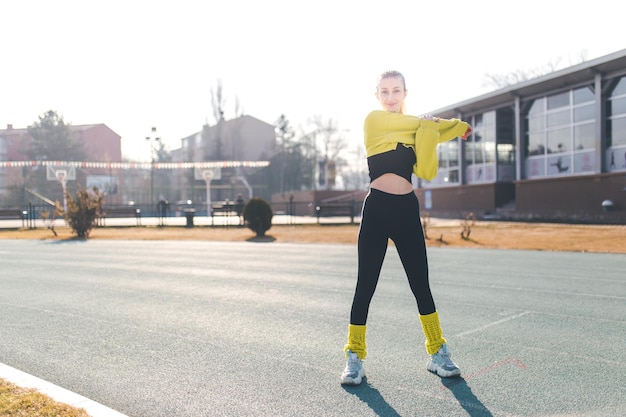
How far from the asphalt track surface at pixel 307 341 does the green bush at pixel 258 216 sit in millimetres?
11369

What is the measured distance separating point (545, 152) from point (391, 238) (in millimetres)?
26867

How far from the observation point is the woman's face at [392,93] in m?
3.71

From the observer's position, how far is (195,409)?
3.26 m

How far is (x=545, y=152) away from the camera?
28016 millimetres

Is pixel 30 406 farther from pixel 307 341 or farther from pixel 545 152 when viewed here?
pixel 545 152

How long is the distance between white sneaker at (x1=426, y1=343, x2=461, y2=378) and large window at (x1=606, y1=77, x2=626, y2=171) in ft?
75.3

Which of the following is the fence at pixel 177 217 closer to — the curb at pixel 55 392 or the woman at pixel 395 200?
the curb at pixel 55 392

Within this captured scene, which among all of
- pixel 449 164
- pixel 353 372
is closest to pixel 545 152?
pixel 449 164

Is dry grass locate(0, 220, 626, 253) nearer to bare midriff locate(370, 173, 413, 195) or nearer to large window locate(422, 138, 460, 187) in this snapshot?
large window locate(422, 138, 460, 187)

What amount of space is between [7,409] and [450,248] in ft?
44.9

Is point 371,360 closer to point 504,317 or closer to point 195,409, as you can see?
point 195,409

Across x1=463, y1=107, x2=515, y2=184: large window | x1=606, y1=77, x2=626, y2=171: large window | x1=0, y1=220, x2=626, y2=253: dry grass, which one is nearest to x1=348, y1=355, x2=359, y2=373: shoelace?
x1=0, y1=220, x2=626, y2=253: dry grass

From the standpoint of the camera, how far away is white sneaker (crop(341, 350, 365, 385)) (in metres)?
3.62

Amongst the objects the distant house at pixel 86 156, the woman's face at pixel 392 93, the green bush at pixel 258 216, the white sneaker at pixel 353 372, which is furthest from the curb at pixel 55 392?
the distant house at pixel 86 156
